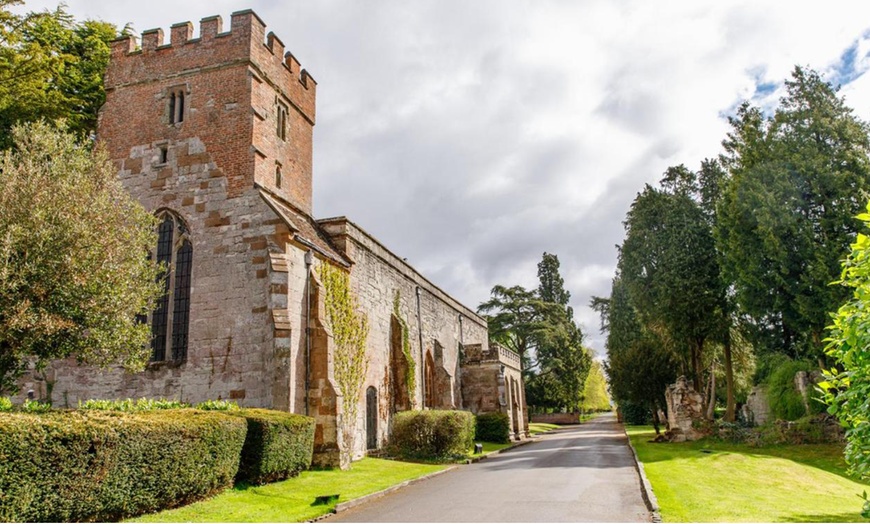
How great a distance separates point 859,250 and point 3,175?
46.9ft

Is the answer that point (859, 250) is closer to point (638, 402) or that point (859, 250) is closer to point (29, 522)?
point (29, 522)

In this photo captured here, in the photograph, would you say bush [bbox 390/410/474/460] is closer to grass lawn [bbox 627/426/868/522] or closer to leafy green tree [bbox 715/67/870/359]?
grass lawn [bbox 627/426/868/522]

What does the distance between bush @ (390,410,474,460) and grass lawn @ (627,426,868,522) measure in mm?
6460

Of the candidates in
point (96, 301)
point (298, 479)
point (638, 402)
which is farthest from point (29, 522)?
point (638, 402)

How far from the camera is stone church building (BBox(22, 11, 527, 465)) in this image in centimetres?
1666

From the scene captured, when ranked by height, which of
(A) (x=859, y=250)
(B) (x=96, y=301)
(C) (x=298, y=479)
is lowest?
(C) (x=298, y=479)

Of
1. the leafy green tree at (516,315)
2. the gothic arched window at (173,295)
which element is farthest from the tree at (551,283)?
the gothic arched window at (173,295)

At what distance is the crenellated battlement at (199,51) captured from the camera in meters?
20.2

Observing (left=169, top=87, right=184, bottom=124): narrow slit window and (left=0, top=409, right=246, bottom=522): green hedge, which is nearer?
(left=0, top=409, right=246, bottom=522): green hedge

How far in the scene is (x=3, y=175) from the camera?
1200 cm

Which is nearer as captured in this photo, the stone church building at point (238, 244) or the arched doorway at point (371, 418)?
the stone church building at point (238, 244)

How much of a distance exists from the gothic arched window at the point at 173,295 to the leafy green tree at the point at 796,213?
22.1 metres

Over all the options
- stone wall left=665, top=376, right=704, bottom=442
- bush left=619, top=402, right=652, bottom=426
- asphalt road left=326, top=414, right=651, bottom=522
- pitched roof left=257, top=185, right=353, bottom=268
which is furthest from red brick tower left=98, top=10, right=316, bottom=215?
bush left=619, top=402, right=652, bottom=426

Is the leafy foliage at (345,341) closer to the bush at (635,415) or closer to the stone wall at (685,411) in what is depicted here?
the stone wall at (685,411)
